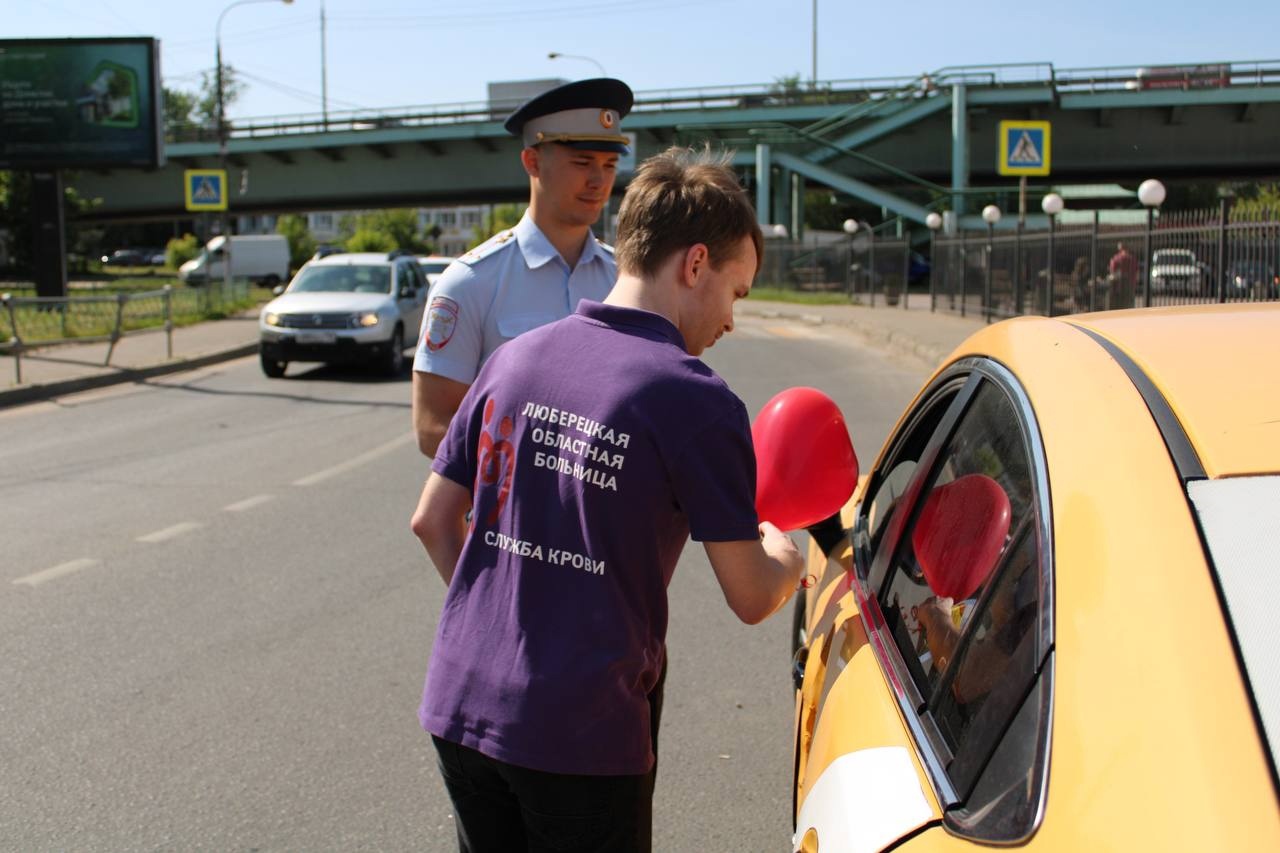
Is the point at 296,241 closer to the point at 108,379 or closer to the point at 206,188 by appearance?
the point at 206,188

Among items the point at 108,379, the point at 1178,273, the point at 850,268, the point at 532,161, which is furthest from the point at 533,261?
the point at 850,268

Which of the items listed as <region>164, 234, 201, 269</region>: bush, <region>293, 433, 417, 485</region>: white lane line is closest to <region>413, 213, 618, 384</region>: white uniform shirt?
<region>293, 433, 417, 485</region>: white lane line

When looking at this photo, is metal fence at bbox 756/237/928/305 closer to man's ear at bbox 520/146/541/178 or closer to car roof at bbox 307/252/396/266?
car roof at bbox 307/252/396/266

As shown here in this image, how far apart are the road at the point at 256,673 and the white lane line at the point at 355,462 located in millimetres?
51

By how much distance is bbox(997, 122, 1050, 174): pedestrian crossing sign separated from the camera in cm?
2381

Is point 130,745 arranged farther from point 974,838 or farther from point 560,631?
point 974,838

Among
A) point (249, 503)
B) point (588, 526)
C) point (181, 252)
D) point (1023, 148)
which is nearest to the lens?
point (588, 526)

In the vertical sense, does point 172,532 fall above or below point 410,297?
below

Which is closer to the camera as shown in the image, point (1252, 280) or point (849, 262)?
point (1252, 280)

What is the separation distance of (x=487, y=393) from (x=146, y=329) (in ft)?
67.6

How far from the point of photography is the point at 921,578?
7.84ft

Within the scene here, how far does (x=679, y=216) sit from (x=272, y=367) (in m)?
16.8

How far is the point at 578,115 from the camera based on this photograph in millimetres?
3289

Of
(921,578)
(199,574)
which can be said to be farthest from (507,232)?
(199,574)
